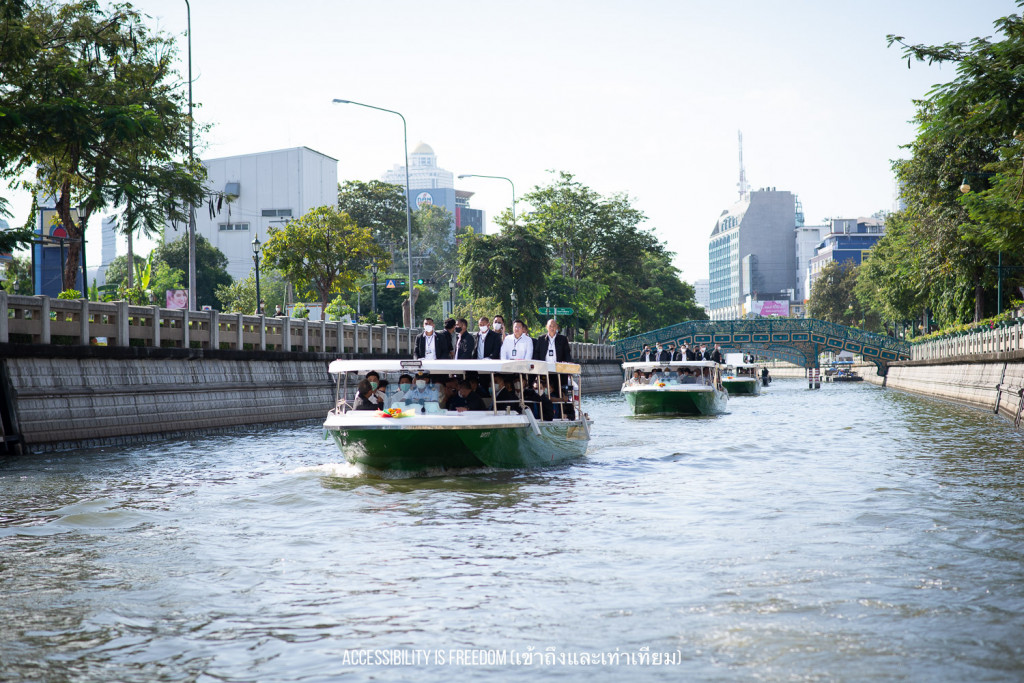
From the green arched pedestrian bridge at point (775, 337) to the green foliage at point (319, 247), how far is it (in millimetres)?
36772

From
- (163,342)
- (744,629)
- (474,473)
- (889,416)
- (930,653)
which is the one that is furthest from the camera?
(889,416)

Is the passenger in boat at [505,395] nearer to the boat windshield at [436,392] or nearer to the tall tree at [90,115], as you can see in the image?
the boat windshield at [436,392]

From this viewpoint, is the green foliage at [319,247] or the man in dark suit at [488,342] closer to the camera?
the man in dark suit at [488,342]

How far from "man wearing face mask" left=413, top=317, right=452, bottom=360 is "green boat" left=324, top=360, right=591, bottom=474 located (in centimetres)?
99

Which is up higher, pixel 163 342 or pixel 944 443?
pixel 163 342

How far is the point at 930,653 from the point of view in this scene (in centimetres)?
697

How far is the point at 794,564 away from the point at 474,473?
743 cm

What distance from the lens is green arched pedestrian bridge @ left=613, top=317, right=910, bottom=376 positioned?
87500mm

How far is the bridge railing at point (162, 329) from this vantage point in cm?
2289

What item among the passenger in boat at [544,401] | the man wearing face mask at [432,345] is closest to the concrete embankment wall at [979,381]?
the passenger in boat at [544,401]

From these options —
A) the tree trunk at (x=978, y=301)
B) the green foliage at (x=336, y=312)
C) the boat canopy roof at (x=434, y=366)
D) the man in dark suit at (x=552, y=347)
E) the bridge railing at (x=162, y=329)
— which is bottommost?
the boat canopy roof at (x=434, y=366)

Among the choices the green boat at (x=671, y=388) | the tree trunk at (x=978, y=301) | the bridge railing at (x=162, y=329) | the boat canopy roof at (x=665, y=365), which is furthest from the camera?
the tree trunk at (x=978, y=301)


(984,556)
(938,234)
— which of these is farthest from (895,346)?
(984,556)

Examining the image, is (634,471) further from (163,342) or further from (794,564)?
(163,342)
